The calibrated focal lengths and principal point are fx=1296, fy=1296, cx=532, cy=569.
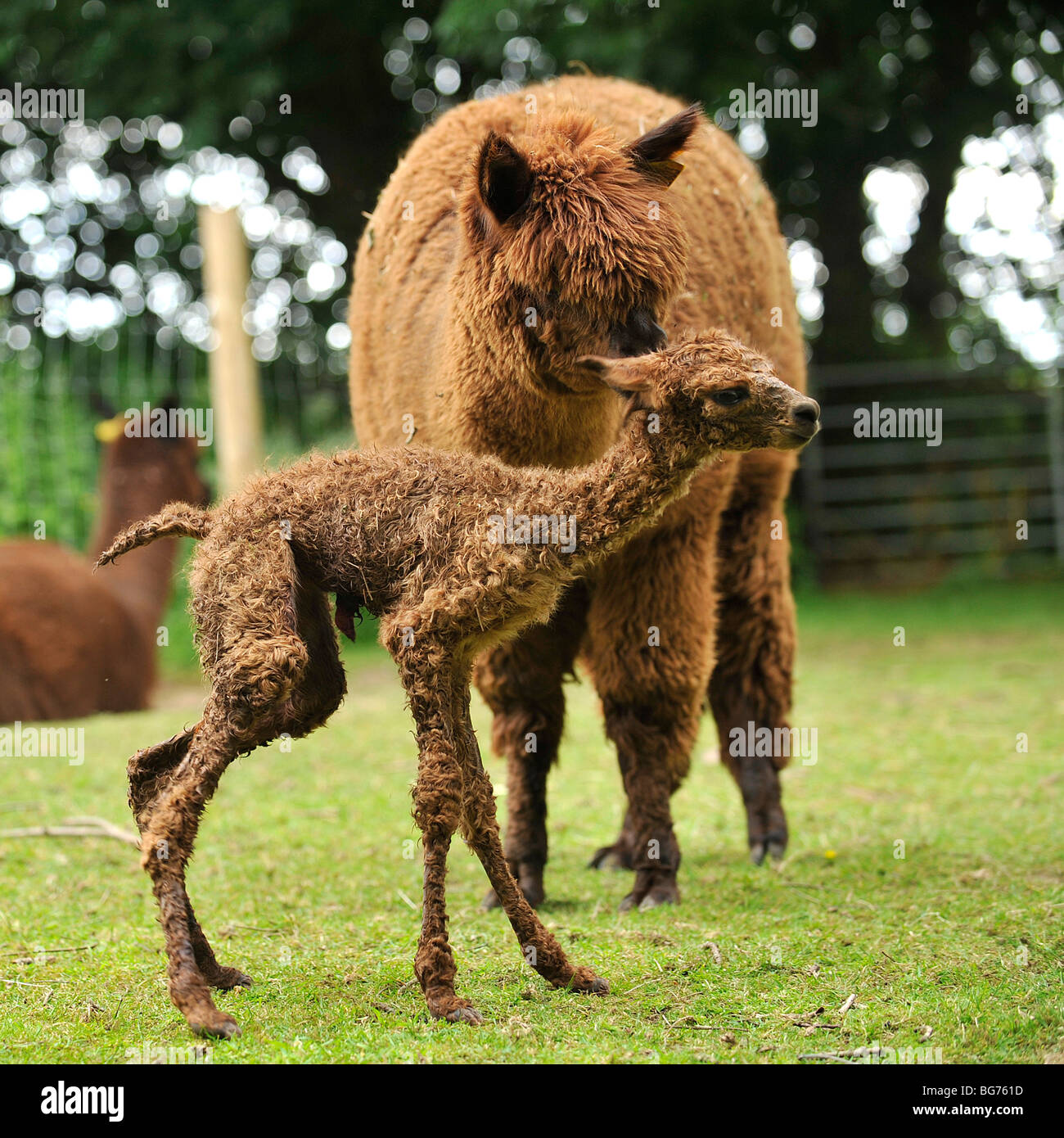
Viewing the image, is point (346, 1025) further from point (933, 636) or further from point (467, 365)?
point (933, 636)

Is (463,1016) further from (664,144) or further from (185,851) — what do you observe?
(664,144)

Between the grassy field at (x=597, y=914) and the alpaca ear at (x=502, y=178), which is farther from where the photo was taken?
the alpaca ear at (x=502, y=178)

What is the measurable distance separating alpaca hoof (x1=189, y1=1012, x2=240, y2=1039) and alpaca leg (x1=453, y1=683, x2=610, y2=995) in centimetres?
76

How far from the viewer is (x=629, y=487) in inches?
132

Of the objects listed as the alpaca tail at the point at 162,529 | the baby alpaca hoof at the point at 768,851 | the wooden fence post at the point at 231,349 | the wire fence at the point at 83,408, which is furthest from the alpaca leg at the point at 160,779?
the wire fence at the point at 83,408

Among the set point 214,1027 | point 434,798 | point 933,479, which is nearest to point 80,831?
point 214,1027

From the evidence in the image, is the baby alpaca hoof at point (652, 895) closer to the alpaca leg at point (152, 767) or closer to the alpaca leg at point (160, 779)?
the alpaca leg at point (160, 779)

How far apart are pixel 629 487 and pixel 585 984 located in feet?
4.49

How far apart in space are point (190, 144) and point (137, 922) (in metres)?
9.47

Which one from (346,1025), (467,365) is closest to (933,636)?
(467,365)

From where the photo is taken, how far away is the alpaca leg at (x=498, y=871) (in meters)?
3.49

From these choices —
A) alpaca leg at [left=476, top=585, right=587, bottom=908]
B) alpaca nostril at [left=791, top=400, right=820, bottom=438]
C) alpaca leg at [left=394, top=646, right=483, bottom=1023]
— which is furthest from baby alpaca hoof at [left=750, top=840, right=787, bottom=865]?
alpaca nostril at [left=791, top=400, right=820, bottom=438]

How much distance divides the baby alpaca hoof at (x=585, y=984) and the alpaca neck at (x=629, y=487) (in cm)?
113

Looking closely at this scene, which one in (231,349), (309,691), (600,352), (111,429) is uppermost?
(231,349)
